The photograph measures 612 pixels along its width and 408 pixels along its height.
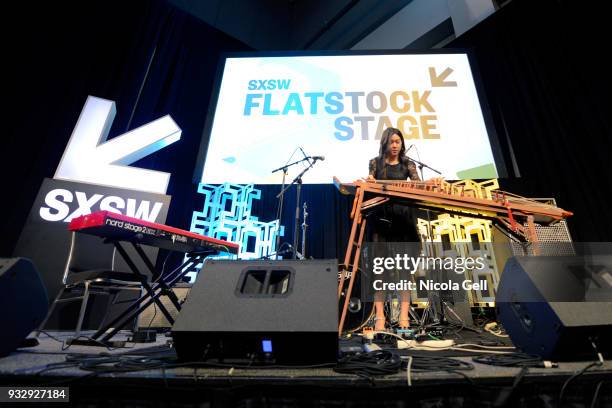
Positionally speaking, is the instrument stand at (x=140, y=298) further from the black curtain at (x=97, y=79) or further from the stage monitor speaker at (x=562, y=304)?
the black curtain at (x=97, y=79)

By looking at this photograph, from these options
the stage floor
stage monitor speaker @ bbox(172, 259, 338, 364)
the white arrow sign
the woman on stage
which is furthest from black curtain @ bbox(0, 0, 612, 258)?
the stage floor

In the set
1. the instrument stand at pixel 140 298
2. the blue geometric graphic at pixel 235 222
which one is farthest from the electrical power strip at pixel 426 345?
the blue geometric graphic at pixel 235 222

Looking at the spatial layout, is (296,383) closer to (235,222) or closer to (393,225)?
(393,225)

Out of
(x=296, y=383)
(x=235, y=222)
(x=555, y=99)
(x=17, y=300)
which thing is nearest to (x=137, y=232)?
(x=17, y=300)

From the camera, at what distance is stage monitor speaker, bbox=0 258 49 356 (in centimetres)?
103

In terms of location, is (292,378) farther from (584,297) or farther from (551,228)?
(551,228)

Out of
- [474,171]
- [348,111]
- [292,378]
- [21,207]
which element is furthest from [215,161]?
[292,378]

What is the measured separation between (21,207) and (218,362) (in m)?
3.30

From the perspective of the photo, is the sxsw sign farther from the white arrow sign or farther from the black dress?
the black dress

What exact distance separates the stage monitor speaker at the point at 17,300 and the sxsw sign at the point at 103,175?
1.85 m

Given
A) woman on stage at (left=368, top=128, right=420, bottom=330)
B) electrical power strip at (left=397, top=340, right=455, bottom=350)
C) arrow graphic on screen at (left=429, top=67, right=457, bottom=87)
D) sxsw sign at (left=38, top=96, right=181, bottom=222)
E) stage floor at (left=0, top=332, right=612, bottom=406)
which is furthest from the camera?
arrow graphic on screen at (left=429, top=67, right=457, bottom=87)

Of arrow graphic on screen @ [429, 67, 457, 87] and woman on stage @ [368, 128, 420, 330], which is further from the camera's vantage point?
arrow graphic on screen @ [429, 67, 457, 87]

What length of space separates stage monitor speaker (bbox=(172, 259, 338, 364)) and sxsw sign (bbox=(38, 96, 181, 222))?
2.37m

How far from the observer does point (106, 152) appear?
314 centimetres
